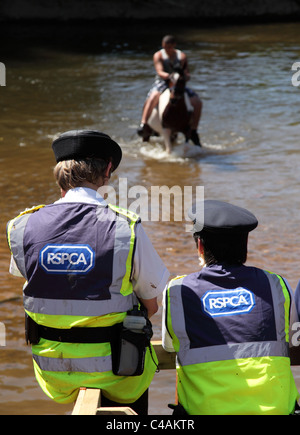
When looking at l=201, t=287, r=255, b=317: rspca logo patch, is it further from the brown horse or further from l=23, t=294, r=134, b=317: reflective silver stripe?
the brown horse

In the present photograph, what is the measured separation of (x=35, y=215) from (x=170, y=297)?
60cm

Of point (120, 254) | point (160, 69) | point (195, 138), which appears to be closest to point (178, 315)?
point (120, 254)

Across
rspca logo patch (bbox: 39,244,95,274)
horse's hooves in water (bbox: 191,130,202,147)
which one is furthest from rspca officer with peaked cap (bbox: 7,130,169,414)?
horse's hooves in water (bbox: 191,130,202,147)

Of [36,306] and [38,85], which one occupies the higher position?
[36,306]

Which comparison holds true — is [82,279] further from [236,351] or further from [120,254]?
[236,351]

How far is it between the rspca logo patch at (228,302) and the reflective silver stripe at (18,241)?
693 millimetres

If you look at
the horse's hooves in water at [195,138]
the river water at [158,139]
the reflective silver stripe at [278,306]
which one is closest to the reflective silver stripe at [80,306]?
the reflective silver stripe at [278,306]

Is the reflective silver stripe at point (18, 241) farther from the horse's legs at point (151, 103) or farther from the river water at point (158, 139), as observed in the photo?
the horse's legs at point (151, 103)


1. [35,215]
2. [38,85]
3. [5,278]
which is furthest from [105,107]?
[35,215]

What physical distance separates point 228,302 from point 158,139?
8353 mm

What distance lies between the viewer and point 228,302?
8.36 feet
